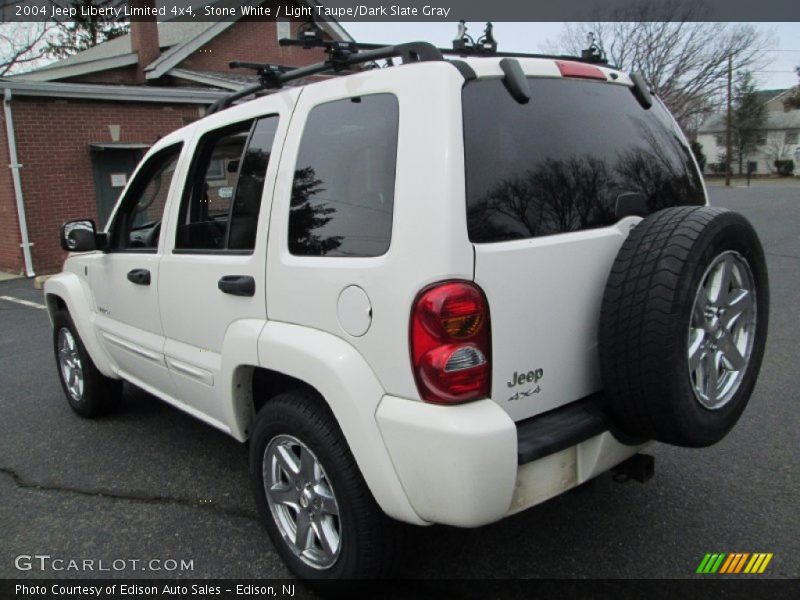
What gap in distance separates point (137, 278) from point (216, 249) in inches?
29.5

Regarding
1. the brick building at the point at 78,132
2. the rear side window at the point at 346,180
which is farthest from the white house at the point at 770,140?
the rear side window at the point at 346,180

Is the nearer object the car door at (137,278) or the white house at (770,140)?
the car door at (137,278)

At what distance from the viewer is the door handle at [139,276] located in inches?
133

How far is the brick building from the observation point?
449 inches

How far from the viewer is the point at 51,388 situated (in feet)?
17.5

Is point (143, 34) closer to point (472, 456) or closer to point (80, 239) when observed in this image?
point (80, 239)

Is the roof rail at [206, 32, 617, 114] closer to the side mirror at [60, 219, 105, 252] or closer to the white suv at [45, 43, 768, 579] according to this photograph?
the white suv at [45, 43, 768, 579]

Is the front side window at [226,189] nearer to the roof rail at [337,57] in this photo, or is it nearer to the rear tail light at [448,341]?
the roof rail at [337,57]

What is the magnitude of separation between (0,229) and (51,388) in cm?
876

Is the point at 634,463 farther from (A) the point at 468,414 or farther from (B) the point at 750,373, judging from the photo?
(A) the point at 468,414

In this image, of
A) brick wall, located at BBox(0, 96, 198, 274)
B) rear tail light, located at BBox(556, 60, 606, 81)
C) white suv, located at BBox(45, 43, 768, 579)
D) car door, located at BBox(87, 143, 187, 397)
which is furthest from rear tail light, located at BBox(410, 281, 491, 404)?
brick wall, located at BBox(0, 96, 198, 274)

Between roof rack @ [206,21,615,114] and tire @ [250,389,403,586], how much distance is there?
1283 mm

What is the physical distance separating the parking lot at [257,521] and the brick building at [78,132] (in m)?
8.35

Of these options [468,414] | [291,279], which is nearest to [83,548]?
[291,279]
